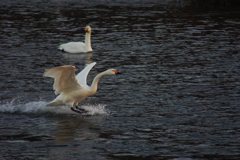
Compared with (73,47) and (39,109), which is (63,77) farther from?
(73,47)

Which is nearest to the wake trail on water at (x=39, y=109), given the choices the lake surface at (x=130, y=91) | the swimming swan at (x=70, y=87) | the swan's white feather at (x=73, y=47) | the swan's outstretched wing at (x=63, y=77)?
the lake surface at (x=130, y=91)

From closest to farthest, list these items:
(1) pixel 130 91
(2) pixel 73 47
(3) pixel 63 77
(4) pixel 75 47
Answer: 1. (3) pixel 63 77
2. (1) pixel 130 91
3. (2) pixel 73 47
4. (4) pixel 75 47

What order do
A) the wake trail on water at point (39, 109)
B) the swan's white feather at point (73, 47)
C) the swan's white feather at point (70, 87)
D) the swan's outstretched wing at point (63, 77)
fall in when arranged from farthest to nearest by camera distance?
the swan's white feather at point (73, 47)
the wake trail on water at point (39, 109)
the swan's white feather at point (70, 87)
the swan's outstretched wing at point (63, 77)

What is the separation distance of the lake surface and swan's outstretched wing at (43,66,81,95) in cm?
63

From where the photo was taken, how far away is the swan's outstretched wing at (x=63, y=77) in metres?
11.4

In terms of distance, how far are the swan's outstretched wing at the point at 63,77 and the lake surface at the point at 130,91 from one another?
0.63 metres

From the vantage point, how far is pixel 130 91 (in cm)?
1404

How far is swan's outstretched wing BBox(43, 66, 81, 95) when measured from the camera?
37.5 feet

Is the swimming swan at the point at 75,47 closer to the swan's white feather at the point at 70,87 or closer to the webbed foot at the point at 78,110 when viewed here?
the swan's white feather at the point at 70,87

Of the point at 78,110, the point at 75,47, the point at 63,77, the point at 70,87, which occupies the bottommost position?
the point at 78,110

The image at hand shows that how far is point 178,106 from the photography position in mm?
12508

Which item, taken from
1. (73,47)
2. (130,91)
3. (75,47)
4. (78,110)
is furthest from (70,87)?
(75,47)

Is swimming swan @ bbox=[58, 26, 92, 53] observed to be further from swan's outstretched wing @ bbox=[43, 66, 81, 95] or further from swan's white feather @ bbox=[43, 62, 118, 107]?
swan's outstretched wing @ bbox=[43, 66, 81, 95]

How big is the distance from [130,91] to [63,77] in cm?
264
